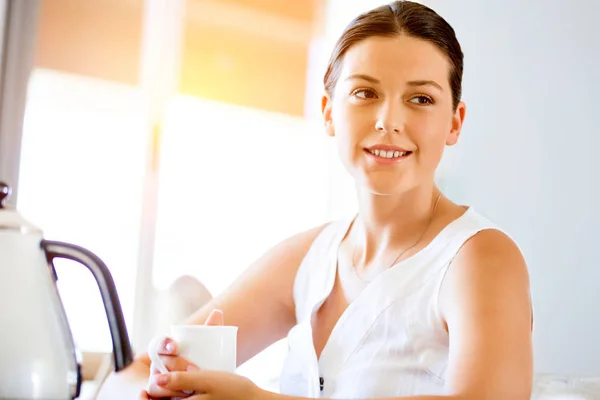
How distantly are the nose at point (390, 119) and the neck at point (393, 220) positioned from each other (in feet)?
0.40

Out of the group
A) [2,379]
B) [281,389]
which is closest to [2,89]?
[281,389]

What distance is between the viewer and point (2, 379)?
2.38ft

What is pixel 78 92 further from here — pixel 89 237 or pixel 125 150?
pixel 89 237

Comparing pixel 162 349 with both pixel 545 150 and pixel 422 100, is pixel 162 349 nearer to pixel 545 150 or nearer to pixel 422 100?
pixel 422 100

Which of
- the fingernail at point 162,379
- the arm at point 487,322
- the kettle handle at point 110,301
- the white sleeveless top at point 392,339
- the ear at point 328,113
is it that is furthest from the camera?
the ear at point 328,113

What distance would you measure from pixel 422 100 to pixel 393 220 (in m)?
0.21

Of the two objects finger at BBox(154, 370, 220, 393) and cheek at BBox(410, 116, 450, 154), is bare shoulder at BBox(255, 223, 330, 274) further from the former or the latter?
finger at BBox(154, 370, 220, 393)

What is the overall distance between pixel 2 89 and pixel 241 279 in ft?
7.97

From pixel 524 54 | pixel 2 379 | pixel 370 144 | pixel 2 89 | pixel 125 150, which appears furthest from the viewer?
pixel 125 150

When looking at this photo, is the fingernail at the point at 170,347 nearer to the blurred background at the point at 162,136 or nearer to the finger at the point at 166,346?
the finger at the point at 166,346

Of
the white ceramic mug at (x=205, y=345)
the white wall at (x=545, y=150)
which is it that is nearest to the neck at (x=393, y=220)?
the white ceramic mug at (x=205, y=345)

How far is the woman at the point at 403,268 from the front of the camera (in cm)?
100

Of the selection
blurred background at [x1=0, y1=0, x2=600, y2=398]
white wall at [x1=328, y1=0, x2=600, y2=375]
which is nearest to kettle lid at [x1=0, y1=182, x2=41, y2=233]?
white wall at [x1=328, y1=0, x2=600, y2=375]

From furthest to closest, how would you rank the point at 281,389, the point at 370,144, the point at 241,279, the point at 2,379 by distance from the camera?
1. the point at 241,279
2. the point at 281,389
3. the point at 370,144
4. the point at 2,379
